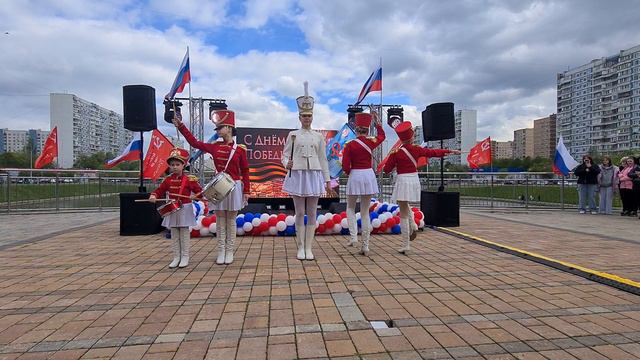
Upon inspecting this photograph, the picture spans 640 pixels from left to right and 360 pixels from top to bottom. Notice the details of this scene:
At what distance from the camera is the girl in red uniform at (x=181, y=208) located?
489cm

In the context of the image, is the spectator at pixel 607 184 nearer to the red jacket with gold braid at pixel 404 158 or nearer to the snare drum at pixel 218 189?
the red jacket with gold braid at pixel 404 158

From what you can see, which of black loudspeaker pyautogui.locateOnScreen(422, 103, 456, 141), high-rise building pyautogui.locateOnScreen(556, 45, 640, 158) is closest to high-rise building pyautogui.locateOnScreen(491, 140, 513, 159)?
high-rise building pyautogui.locateOnScreen(556, 45, 640, 158)

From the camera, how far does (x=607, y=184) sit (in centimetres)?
1141

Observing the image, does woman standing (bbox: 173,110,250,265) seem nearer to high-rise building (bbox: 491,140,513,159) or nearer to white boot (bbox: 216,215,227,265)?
white boot (bbox: 216,215,227,265)

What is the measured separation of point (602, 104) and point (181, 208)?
97.4 meters

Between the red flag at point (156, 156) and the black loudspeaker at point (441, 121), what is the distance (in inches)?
230

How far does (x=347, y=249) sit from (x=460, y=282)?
2.16m

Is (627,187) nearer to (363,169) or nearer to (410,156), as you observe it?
(410,156)

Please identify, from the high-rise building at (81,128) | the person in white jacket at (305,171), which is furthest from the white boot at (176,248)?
the high-rise building at (81,128)

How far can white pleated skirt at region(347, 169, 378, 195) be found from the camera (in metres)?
5.41

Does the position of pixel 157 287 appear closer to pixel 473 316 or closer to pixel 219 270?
pixel 219 270

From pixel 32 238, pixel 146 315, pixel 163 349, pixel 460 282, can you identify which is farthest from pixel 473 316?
pixel 32 238

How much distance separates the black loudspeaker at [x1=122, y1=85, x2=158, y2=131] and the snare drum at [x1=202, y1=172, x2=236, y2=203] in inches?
150

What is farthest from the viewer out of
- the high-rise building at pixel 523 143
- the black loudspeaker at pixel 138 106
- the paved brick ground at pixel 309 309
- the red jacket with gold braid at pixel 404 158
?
the high-rise building at pixel 523 143
